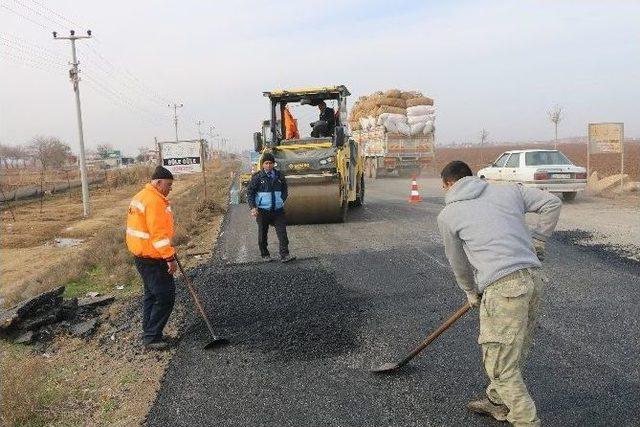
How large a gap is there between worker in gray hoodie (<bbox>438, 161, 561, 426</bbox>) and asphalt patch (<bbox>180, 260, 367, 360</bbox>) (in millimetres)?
1837

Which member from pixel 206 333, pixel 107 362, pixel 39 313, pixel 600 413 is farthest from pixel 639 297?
pixel 39 313

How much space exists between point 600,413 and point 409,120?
875 inches

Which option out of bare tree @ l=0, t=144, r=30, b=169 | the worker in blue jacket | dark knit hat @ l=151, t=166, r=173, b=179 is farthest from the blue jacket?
bare tree @ l=0, t=144, r=30, b=169

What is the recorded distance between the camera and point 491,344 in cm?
329

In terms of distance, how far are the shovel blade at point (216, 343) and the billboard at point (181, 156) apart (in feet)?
39.1

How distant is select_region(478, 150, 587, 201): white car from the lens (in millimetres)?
14289

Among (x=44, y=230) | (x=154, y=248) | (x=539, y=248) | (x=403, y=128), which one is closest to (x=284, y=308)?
(x=154, y=248)

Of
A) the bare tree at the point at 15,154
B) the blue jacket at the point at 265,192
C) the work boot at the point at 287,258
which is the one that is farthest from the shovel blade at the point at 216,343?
the bare tree at the point at 15,154

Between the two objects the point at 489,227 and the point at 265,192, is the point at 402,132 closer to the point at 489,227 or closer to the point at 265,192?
the point at 265,192

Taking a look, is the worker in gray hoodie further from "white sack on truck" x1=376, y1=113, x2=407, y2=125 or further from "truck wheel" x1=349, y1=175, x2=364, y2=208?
"white sack on truck" x1=376, y1=113, x2=407, y2=125

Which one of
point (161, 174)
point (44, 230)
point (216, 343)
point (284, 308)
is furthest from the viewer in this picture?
point (44, 230)

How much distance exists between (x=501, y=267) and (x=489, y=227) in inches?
9.3

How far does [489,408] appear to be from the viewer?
11.9 feet

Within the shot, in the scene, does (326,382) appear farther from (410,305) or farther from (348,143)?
(348,143)
